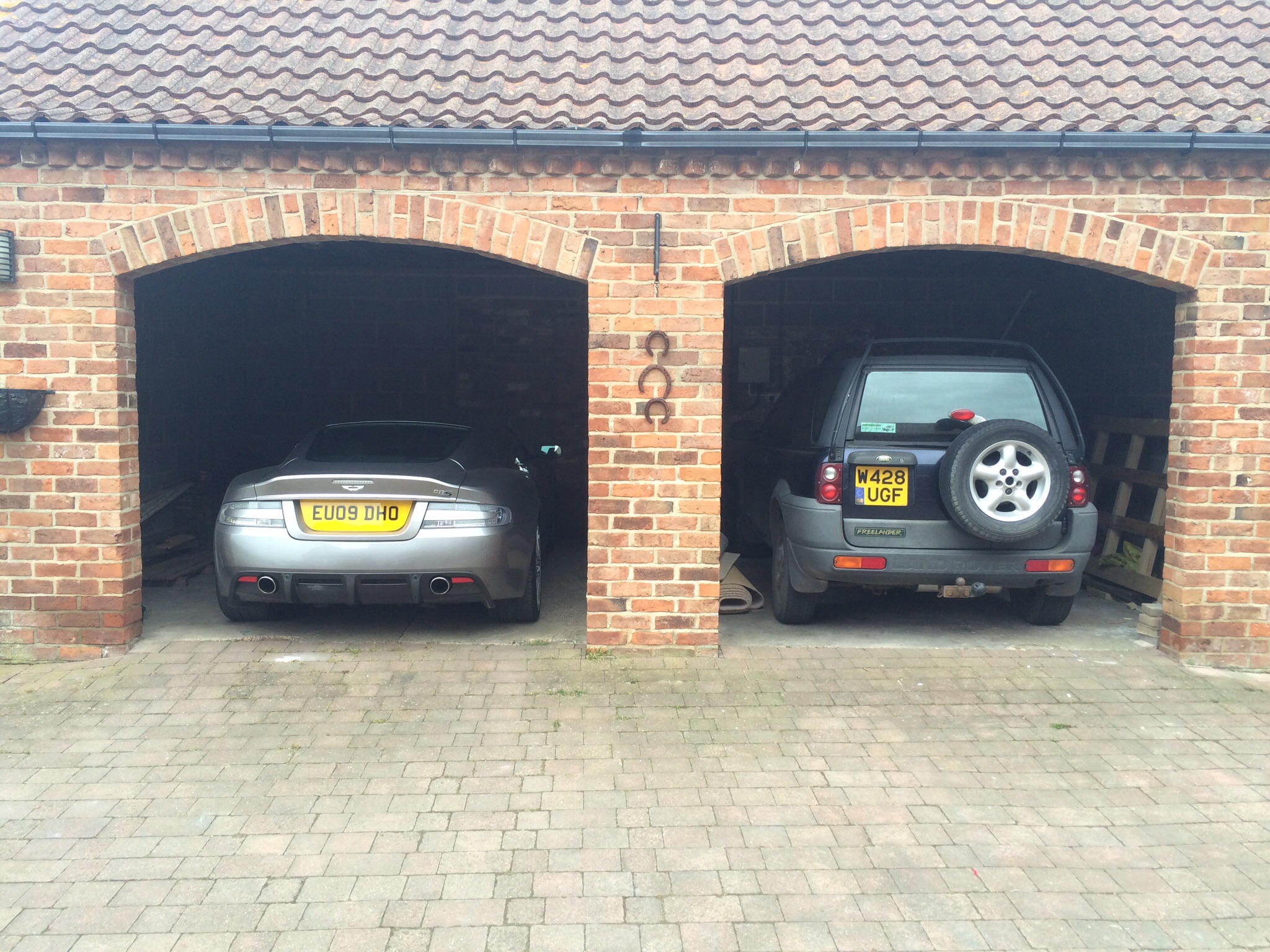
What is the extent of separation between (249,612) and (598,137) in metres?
3.73

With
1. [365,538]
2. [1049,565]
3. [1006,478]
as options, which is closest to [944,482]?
[1006,478]

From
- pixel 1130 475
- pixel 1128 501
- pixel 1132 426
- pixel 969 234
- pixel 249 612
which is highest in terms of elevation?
pixel 969 234

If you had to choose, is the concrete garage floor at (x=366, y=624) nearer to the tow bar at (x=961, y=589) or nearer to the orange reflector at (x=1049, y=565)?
the tow bar at (x=961, y=589)

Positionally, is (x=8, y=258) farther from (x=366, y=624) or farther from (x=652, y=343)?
(x=652, y=343)

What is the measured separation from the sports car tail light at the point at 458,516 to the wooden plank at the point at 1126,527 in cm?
484

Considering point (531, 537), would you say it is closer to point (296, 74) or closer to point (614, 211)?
point (614, 211)

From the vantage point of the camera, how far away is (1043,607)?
6.14m

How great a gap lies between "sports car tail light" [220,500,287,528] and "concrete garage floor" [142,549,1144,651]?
82cm

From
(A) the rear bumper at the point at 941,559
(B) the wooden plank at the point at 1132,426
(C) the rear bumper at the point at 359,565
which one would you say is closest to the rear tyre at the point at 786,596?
(A) the rear bumper at the point at 941,559

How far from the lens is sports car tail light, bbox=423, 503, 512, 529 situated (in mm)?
5445

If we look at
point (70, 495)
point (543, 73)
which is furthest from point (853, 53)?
point (70, 495)

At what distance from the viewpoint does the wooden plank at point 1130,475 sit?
7004mm

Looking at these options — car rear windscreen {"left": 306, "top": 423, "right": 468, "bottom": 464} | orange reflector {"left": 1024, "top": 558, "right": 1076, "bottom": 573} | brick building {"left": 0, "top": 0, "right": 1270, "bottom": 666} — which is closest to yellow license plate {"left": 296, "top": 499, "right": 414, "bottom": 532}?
car rear windscreen {"left": 306, "top": 423, "right": 468, "bottom": 464}

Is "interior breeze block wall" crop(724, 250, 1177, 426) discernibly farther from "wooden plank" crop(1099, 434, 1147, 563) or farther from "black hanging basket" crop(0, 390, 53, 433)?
"black hanging basket" crop(0, 390, 53, 433)
